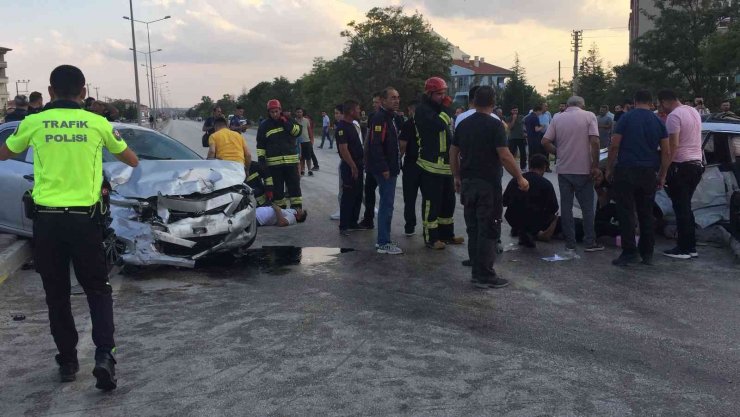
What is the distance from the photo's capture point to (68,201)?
408 centimetres

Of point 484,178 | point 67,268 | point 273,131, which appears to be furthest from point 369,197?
point 67,268

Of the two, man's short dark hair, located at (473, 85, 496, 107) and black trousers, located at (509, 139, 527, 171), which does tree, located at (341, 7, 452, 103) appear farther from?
man's short dark hair, located at (473, 85, 496, 107)

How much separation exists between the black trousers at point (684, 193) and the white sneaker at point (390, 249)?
3.07 metres

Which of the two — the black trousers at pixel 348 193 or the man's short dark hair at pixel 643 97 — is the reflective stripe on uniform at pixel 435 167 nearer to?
the black trousers at pixel 348 193

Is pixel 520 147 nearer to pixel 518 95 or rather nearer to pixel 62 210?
pixel 62 210

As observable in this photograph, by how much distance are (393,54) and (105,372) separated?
7718 cm

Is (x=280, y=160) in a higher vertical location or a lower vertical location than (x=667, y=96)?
lower

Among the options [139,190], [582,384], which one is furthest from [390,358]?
[139,190]

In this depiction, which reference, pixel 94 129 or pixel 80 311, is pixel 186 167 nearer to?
pixel 80 311

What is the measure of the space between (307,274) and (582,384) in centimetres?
354

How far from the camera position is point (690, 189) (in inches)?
299

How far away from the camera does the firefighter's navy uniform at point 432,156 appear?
314 inches

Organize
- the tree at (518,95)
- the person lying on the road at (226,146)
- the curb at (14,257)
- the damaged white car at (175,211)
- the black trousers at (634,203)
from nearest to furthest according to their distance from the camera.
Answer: the damaged white car at (175,211)
the curb at (14,257)
the black trousers at (634,203)
the person lying on the road at (226,146)
the tree at (518,95)

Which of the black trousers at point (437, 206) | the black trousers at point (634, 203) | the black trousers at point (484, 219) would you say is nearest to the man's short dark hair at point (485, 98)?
the black trousers at point (484, 219)
